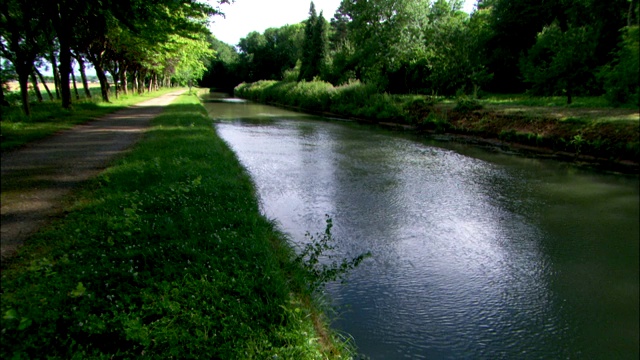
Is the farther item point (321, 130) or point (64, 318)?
point (321, 130)

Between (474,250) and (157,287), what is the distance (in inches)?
211

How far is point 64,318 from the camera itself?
3.25 metres

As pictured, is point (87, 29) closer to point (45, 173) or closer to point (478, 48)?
point (45, 173)

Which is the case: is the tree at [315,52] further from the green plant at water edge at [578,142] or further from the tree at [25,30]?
the green plant at water edge at [578,142]

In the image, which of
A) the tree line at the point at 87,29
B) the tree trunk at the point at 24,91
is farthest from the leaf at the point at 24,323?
the tree trunk at the point at 24,91

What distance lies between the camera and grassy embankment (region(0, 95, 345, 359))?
10.4 feet

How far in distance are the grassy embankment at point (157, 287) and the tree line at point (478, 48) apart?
1217cm

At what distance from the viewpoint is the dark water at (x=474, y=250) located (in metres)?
4.77

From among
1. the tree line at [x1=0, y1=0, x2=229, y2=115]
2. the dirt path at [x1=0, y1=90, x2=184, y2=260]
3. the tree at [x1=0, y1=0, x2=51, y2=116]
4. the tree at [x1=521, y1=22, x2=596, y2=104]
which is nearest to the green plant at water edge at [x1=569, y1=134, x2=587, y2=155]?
the tree at [x1=521, y1=22, x2=596, y2=104]

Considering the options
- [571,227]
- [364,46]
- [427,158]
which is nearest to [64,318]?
[571,227]

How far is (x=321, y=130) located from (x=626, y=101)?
13.8 metres

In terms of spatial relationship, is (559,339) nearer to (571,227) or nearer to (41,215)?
(571,227)

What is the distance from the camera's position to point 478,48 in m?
27.6

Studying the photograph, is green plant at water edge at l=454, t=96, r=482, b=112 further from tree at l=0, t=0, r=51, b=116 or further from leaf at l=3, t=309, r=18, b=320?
leaf at l=3, t=309, r=18, b=320
